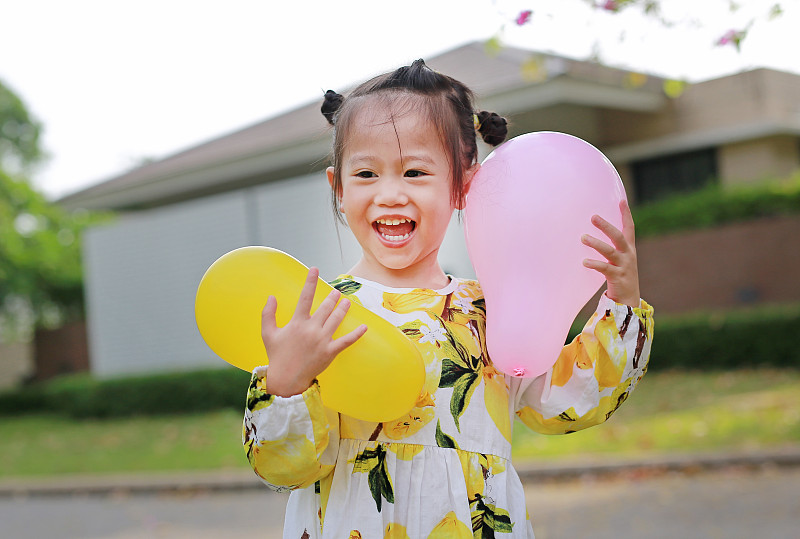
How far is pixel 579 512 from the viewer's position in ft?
18.2

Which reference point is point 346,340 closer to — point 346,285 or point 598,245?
point 346,285

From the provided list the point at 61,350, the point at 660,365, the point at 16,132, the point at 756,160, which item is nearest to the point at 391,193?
the point at 660,365

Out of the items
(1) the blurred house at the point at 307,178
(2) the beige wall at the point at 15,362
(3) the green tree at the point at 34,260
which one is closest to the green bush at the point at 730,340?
(1) the blurred house at the point at 307,178

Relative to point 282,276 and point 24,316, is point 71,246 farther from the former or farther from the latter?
point 282,276

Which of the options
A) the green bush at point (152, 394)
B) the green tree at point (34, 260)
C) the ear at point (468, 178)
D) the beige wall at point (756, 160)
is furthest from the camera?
the green tree at point (34, 260)

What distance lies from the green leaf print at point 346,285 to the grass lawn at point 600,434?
17.4 ft

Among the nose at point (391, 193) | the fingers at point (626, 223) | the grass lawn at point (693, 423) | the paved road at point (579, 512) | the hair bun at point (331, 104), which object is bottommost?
the paved road at point (579, 512)

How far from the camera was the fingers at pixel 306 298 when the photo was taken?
1507 mm

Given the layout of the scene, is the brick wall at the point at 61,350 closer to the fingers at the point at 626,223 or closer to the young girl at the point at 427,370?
the young girl at the point at 427,370

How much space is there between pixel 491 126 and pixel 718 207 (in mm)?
11108

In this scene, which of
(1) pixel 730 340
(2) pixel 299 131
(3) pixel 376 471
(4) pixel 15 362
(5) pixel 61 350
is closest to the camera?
(3) pixel 376 471

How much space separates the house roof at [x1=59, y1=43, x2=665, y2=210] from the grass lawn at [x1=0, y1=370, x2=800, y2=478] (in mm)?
3550

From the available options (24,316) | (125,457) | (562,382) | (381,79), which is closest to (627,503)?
(562,382)

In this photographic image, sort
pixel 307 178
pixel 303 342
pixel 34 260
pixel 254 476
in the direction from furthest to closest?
pixel 34 260
pixel 307 178
pixel 254 476
pixel 303 342
